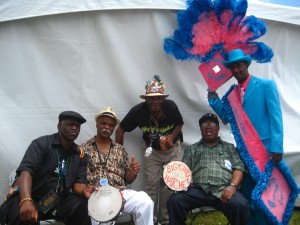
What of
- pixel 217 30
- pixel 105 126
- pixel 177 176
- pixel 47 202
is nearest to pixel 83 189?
pixel 47 202

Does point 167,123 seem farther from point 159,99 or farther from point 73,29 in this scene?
point 73,29

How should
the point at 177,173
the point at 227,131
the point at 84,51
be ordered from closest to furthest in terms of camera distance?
the point at 177,173
the point at 84,51
the point at 227,131

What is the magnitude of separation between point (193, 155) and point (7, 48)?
2152 mm

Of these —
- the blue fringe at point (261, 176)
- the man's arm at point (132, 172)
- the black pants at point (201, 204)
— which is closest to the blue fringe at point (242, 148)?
the blue fringe at point (261, 176)

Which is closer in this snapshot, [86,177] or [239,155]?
[86,177]

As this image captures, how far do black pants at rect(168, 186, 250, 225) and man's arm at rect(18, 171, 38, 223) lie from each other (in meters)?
1.23

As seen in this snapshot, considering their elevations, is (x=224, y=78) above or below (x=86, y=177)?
above

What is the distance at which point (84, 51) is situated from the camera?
3738 millimetres

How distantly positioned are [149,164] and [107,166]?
0.75m

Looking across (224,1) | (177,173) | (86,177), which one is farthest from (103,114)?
(224,1)

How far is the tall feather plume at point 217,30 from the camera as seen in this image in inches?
143

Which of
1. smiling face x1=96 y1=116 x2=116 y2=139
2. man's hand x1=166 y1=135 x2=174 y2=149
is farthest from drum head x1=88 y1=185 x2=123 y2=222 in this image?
man's hand x1=166 y1=135 x2=174 y2=149

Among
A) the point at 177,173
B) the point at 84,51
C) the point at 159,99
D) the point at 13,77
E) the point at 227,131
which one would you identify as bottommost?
the point at 177,173

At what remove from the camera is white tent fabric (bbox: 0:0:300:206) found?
350cm
